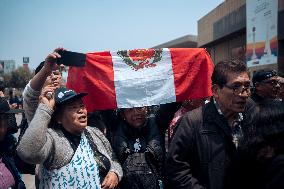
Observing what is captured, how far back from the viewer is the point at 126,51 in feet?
12.0

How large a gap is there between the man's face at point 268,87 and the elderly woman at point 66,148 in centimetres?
248

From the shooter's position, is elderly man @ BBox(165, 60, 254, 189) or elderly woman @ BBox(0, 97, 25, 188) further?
elderly woman @ BBox(0, 97, 25, 188)

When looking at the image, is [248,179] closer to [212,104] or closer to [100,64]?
[212,104]

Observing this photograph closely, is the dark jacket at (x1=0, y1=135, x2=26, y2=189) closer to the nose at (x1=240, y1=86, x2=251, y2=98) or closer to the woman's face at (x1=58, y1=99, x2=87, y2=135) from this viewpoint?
the woman's face at (x1=58, y1=99, x2=87, y2=135)

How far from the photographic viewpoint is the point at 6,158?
2.70 m

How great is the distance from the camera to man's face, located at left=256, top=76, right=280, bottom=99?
447 cm

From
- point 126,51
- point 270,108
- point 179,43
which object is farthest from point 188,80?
point 179,43

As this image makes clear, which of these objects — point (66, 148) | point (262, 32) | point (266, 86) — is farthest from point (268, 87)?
point (262, 32)

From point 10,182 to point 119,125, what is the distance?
1012mm

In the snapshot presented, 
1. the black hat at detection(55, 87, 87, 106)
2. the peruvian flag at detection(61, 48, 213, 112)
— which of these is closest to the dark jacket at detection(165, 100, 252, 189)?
the black hat at detection(55, 87, 87, 106)

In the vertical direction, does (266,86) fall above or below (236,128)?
above

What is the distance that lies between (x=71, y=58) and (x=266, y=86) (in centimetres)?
269

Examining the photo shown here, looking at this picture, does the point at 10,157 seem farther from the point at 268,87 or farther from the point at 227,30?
the point at 227,30

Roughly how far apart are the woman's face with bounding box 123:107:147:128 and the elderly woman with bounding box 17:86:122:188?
36 centimetres
